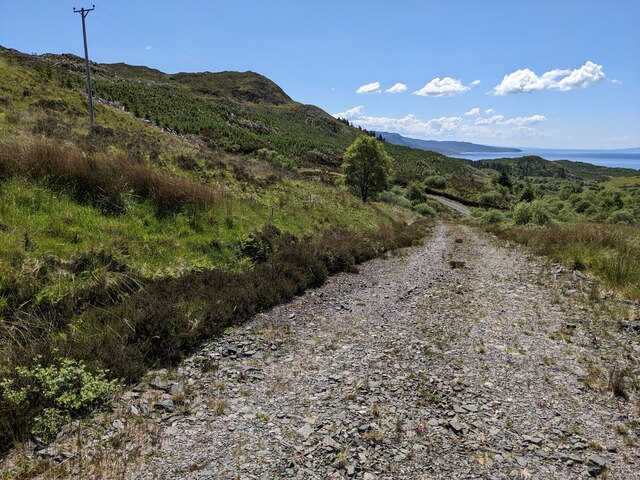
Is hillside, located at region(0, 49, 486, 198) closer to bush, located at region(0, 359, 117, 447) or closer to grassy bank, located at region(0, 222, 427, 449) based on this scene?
grassy bank, located at region(0, 222, 427, 449)

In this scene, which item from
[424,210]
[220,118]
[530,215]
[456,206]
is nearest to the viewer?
[530,215]

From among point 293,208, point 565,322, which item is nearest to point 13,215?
point 293,208

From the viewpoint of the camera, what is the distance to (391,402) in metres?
5.84

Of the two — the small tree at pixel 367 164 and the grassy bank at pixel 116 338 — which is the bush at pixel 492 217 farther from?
the grassy bank at pixel 116 338

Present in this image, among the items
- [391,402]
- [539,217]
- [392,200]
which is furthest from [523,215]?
[391,402]

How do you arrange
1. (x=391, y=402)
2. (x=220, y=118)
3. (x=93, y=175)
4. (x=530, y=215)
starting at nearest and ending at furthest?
1. (x=391, y=402)
2. (x=93, y=175)
3. (x=530, y=215)
4. (x=220, y=118)

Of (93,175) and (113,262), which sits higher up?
(93,175)

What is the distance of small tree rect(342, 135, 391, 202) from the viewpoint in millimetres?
43000

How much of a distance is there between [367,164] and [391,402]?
39382 millimetres

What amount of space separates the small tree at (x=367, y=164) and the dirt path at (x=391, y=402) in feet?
113

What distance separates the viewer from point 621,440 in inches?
197

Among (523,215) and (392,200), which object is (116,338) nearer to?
(523,215)

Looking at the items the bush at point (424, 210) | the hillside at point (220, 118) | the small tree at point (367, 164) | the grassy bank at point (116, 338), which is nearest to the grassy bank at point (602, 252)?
the grassy bank at point (116, 338)

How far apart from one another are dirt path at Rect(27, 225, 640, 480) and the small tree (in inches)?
1360
